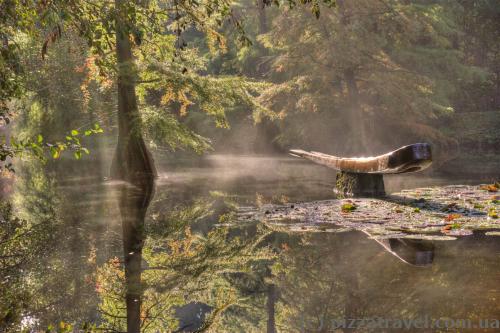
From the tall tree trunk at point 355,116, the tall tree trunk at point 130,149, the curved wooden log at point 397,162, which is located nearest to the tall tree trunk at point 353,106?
the tall tree trunk at point 355,116

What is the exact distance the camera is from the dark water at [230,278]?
160 inches

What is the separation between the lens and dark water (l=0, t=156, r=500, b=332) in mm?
4066

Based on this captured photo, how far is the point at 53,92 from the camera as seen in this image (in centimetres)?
2928

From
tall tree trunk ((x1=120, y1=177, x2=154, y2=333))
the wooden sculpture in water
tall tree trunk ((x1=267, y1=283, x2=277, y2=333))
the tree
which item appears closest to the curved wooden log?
the wooden sculpture in water

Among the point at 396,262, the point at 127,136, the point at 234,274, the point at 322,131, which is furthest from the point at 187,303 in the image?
the point at 322,131

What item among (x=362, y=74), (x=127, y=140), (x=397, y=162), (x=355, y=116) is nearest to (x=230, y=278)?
(x=397, y=162)

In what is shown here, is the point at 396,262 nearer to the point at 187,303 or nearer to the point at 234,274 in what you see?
the point at 234,274

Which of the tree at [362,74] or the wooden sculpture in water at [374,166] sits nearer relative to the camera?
the wooden sculpture in water at [374,166]

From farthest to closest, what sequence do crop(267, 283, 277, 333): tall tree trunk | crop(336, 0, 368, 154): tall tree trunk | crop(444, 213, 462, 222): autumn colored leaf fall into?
1. crop(336, 0, 368, 154): tall tree trunk
2. crop(444, 213, 462, 222): autumn colored leaf
3. crop(267, 283, 277, 333): tall tree trunk

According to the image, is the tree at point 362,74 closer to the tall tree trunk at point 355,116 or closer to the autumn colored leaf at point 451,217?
the tall tree trunk at point 355,116

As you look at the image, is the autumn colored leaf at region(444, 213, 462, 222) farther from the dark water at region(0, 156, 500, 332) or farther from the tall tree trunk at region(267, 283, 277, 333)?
the tall tree trunk at region(267, 283, 277, 333)

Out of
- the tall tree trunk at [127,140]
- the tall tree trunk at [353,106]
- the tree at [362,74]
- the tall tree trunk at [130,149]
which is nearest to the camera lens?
the tall tree trunk at [130,149]

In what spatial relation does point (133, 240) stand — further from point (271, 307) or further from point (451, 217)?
point (451, 217)

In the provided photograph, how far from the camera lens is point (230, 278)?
17.4 ft
